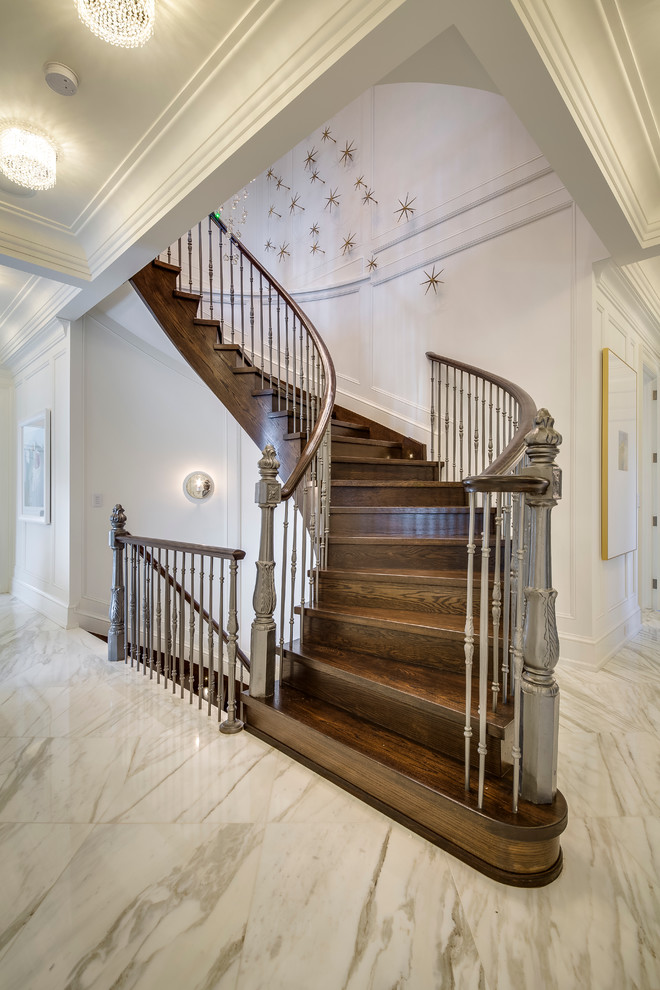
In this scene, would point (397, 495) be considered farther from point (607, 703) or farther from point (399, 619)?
point (607, 703)

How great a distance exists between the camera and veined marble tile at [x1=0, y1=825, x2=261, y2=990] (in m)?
1.06

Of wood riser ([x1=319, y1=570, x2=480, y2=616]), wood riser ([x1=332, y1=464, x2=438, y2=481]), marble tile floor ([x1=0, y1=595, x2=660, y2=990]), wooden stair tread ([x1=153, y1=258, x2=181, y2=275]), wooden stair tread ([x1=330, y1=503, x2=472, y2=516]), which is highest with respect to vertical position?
wooden stair tread ([x1=153, y1=258, x2=181, y2=275])

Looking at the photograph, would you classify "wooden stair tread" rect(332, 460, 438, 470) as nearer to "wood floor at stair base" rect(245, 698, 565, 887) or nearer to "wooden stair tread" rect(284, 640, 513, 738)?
"wooden stair tread" rect(284, 640, 513, 738)

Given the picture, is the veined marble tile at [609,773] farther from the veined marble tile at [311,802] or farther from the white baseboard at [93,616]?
the white baseboard at [93,616]

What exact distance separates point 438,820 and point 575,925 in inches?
15.5

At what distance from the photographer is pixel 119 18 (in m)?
1.60

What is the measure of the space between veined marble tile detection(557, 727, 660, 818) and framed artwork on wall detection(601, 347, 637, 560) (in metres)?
1.31

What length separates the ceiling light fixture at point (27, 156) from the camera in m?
2.20

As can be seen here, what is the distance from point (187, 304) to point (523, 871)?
3.78m

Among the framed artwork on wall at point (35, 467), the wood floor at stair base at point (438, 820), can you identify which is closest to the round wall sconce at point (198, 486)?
the framed artwork on wall at point (35, 467)

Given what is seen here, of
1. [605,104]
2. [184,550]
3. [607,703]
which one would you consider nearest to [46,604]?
[184,550]

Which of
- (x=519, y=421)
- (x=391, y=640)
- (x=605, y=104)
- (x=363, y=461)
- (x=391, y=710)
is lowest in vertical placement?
(x=391, y=710)

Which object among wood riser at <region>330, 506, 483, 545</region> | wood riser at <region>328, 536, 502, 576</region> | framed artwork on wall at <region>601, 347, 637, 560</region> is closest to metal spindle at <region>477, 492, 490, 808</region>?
wood riser at <region>328, 536, 502, 576</region>

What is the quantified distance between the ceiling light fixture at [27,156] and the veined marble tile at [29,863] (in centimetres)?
276
